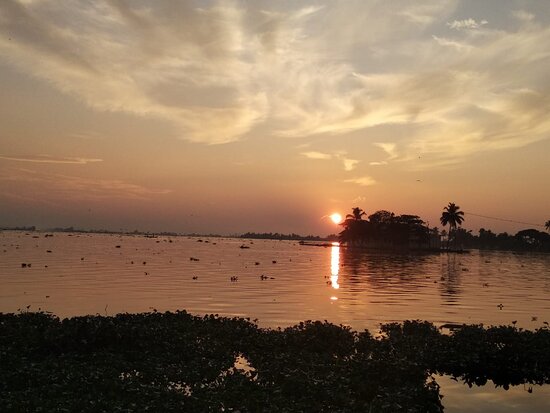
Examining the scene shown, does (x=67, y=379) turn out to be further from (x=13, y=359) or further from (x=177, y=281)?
(x=177, y=281)

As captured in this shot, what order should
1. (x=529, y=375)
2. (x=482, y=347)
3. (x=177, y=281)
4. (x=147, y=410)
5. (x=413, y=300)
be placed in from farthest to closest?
(x=177, y=281), (x=413, y=300), (x=482, y=347), (x=529, y=375), (x=147, y=410)

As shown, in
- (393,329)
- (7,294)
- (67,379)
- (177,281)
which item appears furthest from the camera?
(177,281)

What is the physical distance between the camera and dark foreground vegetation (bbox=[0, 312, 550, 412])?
16.8 metres

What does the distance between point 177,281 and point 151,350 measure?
137 ft

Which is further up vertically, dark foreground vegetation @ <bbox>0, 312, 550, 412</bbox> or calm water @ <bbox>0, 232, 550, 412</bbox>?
dark foreground vegetation @ <bbox>0, 312, 550, 412</bbox>

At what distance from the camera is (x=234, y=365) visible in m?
22.9

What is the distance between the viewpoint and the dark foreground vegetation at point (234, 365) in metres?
16.8

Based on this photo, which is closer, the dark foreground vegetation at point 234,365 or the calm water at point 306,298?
the dark foreground vegetation at point 234,365

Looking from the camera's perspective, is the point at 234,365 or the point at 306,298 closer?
the point at 234,365

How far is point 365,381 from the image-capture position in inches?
771

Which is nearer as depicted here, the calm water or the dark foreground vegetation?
the dark foreground vegetation

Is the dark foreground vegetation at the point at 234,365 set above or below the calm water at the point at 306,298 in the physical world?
above

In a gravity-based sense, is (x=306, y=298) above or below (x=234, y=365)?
below

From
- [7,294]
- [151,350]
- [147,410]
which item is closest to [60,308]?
[7,294]
